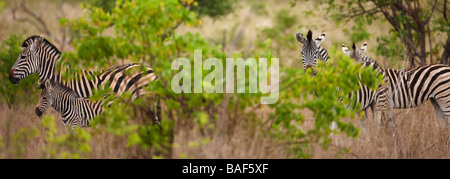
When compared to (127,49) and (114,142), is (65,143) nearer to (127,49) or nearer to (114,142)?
(114,142)

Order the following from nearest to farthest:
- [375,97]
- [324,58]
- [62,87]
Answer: [62,87] → [375,97] → [324,58]

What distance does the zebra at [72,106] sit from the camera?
7.29 metres

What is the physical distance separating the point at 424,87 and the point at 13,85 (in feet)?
22.2

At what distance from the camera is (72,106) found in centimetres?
735

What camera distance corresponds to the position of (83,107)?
7.28m

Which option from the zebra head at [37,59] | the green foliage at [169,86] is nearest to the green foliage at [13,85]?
the zebra head at [37,59]

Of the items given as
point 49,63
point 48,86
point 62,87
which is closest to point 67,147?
point 62,87

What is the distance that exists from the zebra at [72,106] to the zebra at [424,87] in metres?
3.97

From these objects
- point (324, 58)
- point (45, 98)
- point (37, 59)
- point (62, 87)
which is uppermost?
point (324, 58)

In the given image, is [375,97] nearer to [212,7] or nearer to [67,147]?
[67,147]

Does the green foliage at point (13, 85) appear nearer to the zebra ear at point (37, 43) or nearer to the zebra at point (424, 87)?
the zebra ear at point (37, 43)

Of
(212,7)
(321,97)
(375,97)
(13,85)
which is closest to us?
(321,97)

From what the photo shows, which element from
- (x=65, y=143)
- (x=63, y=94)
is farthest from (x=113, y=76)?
(x=65, y=143)
